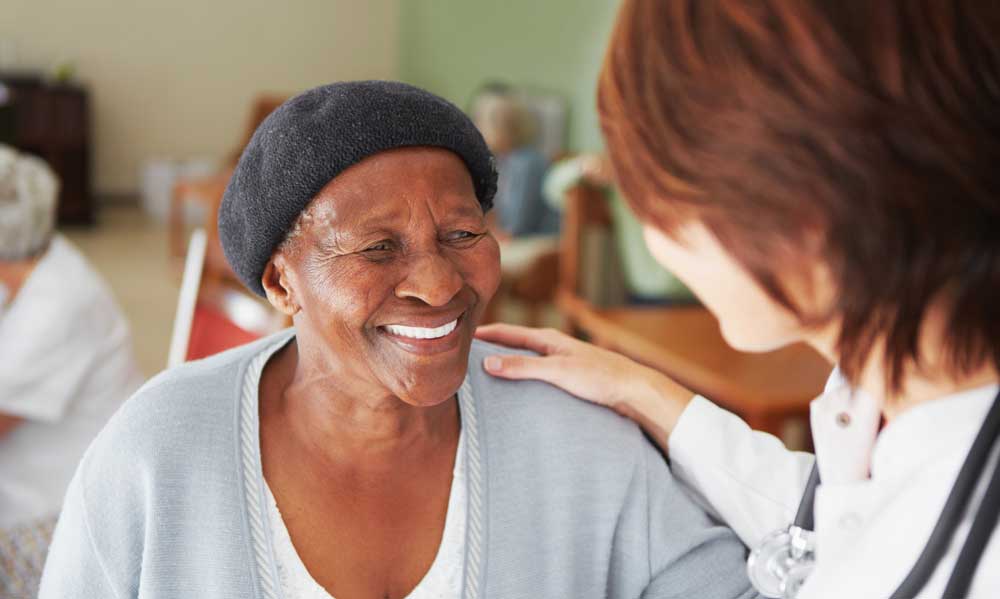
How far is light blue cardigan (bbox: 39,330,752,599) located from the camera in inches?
47.5

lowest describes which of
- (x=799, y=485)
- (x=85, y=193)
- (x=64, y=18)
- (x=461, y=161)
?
(x=85, y=193)

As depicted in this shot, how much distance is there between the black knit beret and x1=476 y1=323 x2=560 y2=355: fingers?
34 centimetres

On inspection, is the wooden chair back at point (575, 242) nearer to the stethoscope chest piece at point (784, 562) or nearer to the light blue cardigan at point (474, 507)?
the light blue cardigan at point (474, 507)

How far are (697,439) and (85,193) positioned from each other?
8732 millimetres

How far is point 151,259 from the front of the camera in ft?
25.1

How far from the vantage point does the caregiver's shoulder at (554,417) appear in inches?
53.1

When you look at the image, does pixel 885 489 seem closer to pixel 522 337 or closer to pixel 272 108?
pixel 522 337

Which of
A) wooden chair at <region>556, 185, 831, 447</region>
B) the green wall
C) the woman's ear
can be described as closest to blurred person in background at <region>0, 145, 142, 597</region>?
the woman's ear

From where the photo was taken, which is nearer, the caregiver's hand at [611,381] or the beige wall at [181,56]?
the caregiver's hand at [611,381]

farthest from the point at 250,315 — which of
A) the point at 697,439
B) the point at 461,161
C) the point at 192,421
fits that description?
the point at 697,439

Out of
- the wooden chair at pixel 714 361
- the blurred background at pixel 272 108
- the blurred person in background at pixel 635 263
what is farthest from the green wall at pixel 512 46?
the wooden chair at pixel 714 361

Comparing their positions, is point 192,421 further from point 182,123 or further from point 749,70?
point 182,123

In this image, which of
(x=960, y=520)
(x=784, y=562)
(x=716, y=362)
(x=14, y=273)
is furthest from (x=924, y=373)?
(x=14, y=273)

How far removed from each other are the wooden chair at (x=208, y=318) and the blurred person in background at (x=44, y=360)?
492 mm
